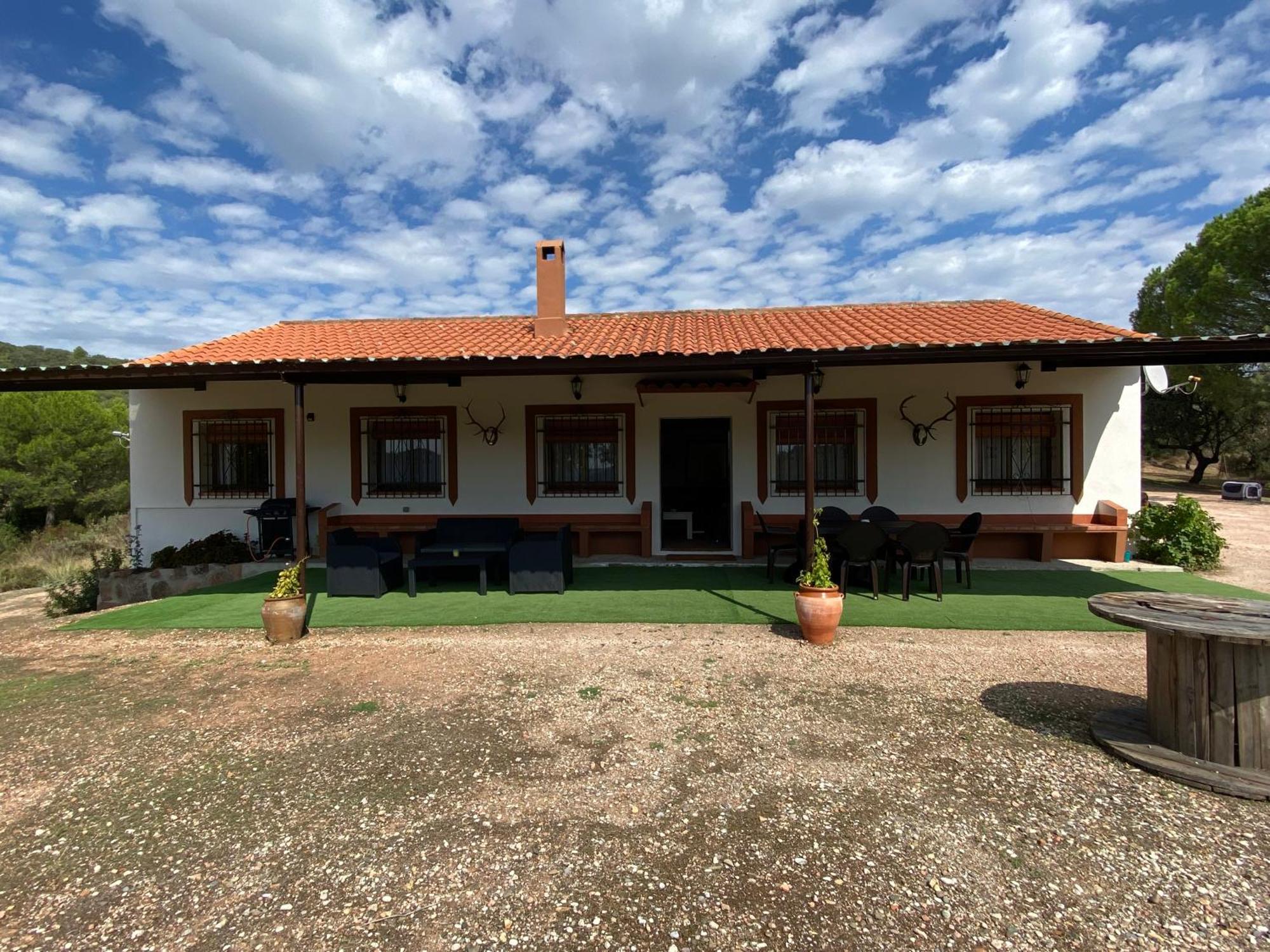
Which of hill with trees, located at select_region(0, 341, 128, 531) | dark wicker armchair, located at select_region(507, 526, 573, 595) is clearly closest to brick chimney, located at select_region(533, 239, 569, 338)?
dark wicker armchair, located at select_region(507, 526, 573, 595)

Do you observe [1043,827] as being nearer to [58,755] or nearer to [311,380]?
[58,755]

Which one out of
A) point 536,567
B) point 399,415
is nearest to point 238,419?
point 399,415

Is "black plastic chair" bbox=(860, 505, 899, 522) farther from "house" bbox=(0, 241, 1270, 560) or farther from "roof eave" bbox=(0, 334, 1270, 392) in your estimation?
"roof eave" bbox=(0, 334, 1270, 392)

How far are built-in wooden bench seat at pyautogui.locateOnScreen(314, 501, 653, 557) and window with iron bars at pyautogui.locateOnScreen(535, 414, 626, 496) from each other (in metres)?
0.39

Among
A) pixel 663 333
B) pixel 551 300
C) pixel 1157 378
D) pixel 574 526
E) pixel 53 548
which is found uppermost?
pixel 551 300

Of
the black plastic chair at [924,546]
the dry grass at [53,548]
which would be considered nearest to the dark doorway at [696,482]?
the black plastic chair at [924,546]

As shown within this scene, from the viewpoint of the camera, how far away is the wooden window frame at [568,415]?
8.60 metres

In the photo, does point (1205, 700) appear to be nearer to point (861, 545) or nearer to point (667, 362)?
point (861, 545)

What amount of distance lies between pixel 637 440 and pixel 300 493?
14.6 feet

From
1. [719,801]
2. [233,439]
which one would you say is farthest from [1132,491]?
[233,439]

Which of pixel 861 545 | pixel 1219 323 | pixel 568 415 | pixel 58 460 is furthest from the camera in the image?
pixel 1219 323

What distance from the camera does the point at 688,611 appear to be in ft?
18.9

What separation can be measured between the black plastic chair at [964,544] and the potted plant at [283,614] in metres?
6.30

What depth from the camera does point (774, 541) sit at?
820 cm
